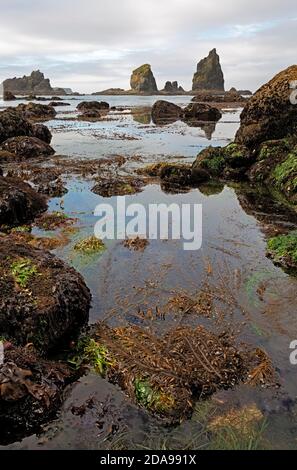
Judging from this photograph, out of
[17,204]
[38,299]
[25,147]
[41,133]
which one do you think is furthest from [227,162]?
[41,133]

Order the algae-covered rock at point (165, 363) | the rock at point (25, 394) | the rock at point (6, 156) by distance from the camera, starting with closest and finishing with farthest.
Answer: the rock at point (25, 394) → the algae-covered rock at point (165, 363) → the rock at point (6, 156)

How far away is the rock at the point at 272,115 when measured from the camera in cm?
1966

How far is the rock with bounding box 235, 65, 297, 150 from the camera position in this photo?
774 inches

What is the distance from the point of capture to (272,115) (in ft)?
65.8

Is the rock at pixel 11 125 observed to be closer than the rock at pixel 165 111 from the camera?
Yes

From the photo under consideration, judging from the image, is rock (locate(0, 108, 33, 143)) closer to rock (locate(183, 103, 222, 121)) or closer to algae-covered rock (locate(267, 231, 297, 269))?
algae-covered rock (locate(267, 231, 297, 269))

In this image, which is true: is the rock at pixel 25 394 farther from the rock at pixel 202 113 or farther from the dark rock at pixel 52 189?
the rock at pixel 202 113

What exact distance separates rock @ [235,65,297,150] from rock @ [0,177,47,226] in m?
11.5

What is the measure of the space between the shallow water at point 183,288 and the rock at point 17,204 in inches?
29.6

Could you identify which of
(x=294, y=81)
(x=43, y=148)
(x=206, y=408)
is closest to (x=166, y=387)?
(x=206, y=408)

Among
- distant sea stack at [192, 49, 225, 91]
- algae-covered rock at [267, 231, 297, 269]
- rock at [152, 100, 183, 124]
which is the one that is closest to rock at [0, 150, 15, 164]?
algae-covered rock at [267, 231, 297, 269]

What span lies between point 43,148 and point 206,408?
2197 cm

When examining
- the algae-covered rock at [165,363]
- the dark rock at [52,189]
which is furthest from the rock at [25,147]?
the algae-covered rock at [165,363]
